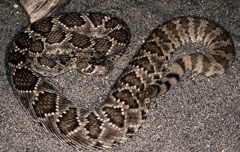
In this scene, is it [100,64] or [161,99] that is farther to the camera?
[100,64]

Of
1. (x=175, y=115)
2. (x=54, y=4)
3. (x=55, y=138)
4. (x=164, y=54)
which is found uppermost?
(x=54, y=4)

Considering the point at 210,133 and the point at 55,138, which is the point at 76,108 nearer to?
the point at 55,138

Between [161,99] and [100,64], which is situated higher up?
[100,64]

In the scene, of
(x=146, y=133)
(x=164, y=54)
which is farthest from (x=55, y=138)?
(x=164, y=54)
